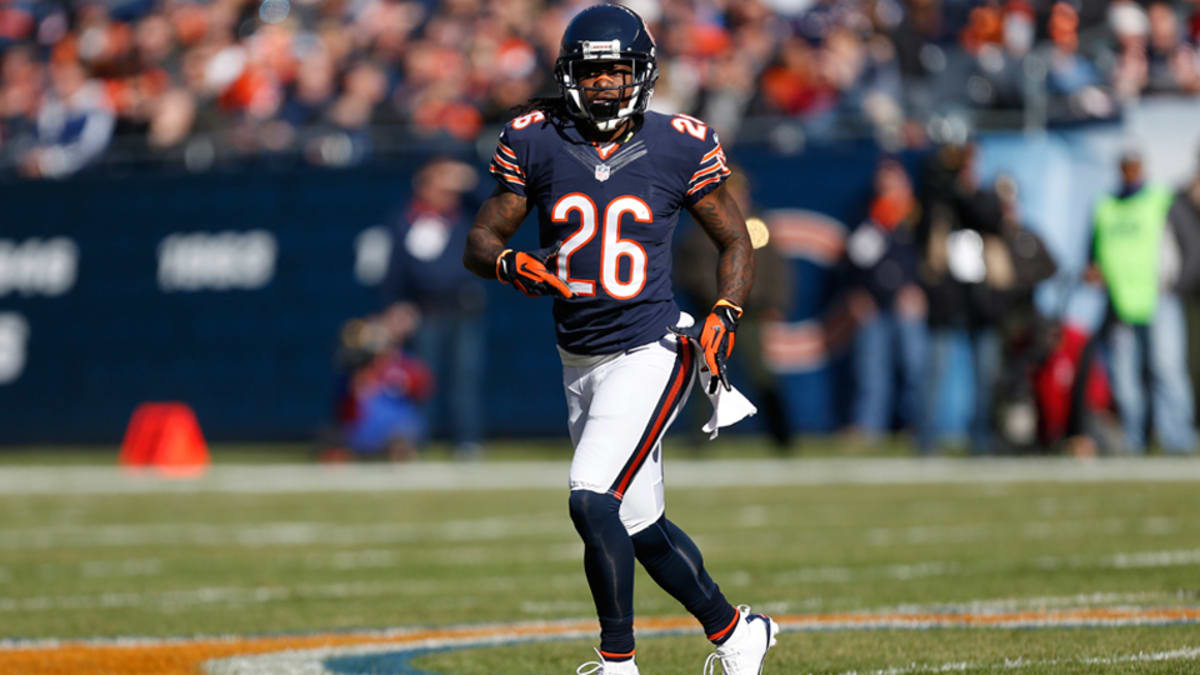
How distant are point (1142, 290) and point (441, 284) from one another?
531cm

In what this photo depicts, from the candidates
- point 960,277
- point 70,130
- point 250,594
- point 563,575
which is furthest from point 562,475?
point 70,130

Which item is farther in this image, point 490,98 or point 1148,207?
point 490,98

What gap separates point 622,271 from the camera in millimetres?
5004

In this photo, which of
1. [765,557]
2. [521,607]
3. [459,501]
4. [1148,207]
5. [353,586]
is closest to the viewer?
[521,607]

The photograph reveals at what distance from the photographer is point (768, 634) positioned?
502 centimetres

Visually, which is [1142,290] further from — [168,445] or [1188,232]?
[168,445]

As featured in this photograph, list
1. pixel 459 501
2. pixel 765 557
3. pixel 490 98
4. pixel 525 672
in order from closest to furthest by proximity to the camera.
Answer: pixel 525 672 < pixel 765 557 < pixel 459 501 < pixel 490 98

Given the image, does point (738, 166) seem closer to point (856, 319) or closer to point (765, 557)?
point (856, 319)

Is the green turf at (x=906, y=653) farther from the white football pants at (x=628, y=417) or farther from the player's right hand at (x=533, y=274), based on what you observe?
the player's right hand at (x=533, y=274)

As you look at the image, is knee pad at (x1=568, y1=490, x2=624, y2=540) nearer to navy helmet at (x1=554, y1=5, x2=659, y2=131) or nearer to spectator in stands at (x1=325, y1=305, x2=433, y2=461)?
navy helmet at (x1=554, y1=5, x2=659, y2=131)

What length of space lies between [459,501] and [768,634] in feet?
23.1

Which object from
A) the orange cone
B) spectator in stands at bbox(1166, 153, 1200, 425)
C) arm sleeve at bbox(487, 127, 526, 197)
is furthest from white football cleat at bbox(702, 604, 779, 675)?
the orange cone

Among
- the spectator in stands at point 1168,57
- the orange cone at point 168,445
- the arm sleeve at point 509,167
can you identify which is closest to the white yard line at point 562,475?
the orange cone at point 168,445

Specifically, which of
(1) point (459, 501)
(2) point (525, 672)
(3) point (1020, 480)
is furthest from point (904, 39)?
(2) point (525, 672)
